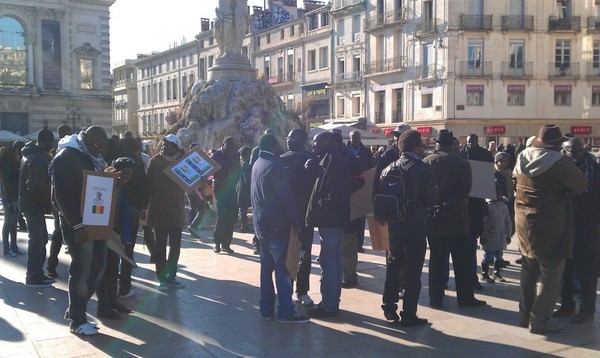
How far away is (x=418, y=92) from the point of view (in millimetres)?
39781

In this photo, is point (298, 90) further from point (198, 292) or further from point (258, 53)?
point (198, 292)

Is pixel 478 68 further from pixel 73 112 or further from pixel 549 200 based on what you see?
pixel 549 200

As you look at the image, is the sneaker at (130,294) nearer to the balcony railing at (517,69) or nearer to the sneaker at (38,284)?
the sneaker at (38,284)

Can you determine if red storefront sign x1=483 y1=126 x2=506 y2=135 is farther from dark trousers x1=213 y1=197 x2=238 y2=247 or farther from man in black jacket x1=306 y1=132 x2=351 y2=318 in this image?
man in black jacket x1=306 y1=132 x2=351 y2=318

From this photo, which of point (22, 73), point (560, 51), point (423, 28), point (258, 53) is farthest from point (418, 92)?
point (22, 73)

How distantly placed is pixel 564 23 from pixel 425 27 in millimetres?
8799

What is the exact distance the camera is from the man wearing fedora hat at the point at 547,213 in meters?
5.45

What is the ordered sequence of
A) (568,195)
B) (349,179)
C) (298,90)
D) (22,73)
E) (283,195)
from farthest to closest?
(298,90)
(22,73)
(349,179)
(283,195)
(568,195)

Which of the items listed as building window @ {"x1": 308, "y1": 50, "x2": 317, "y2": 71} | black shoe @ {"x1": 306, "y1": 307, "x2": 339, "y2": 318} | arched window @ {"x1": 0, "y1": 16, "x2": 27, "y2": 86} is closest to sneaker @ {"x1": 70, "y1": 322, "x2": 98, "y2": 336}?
black shoe @ {"x1": 306, "y1": 307, "x2": 339, "y2": 318}

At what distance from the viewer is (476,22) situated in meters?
37.5

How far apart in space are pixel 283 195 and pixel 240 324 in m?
1.38

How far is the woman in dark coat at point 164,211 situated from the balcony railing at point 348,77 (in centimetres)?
3868

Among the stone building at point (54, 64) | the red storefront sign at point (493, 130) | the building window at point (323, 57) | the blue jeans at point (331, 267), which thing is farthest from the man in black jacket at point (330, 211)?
the building window at point (323, 57)

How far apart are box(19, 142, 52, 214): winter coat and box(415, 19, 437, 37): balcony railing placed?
33.9m
